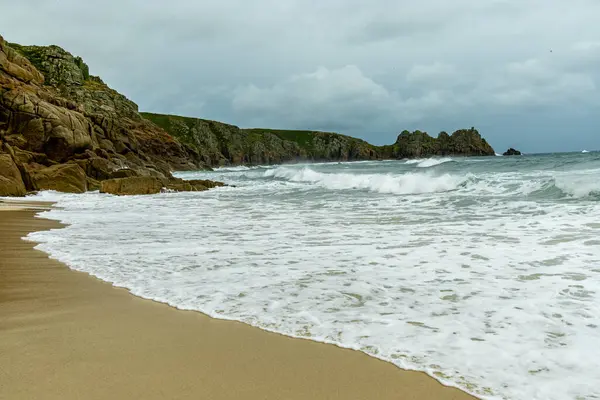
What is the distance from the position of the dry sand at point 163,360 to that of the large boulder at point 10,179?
17.6m

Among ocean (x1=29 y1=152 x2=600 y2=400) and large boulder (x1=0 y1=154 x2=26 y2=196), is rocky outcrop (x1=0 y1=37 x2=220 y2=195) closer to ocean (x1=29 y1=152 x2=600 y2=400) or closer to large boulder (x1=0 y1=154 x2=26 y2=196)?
large boulder (x1=0 y1=154 x2=26 y2=196)

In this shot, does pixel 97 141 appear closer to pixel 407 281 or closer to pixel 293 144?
pixel 407 281

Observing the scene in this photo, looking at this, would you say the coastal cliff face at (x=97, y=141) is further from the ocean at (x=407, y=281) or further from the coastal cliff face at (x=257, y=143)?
the ocean at (x=407, y=281)

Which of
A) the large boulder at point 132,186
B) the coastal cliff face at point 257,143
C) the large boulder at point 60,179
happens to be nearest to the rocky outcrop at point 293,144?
the coastal cliff face at point 257,143

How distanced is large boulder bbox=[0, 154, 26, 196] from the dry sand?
17570 mm

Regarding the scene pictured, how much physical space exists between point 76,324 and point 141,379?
50.8 inches

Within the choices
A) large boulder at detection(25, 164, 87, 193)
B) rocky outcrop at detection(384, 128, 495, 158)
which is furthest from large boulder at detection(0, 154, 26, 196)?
rocky outcrop at detection(384, 128, 495, 158)

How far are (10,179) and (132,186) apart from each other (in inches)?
221

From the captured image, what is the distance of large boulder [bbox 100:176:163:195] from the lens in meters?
23.1

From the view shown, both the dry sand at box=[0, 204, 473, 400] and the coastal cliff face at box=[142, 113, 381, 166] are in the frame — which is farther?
the coastal cliff face at box=[142, 113, 381, 166]

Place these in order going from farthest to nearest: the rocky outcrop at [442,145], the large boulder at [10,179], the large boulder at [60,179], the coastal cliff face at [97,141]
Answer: the rocky outcrop at [442,145]
the coastal cliff face at [97,141]
the large boulder at [60,179]
the large boulder at [10,179]

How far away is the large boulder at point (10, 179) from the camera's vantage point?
746 inches

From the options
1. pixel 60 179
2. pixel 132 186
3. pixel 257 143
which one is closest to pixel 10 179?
pixel 60 179

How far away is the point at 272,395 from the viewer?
2.44m
